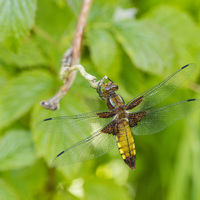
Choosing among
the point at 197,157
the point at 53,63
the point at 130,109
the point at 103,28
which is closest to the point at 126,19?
the point at 103,28

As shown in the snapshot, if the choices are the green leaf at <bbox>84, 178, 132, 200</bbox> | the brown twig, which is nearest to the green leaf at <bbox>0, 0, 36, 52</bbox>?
the brown twig

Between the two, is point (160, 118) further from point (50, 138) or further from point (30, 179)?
point (30, 179)

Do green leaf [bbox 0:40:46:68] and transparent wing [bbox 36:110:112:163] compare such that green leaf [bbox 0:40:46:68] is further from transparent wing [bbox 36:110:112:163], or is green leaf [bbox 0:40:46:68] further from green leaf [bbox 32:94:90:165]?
transparent wing [bbox 36:110:112:163]

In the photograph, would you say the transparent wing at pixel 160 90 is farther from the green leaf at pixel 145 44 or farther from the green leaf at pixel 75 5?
the green leaf at pixel 75 5

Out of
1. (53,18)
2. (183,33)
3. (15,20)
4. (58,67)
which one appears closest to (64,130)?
(58,67)

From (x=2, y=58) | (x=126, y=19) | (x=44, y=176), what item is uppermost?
(x=2, y=58)

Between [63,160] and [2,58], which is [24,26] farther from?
[63,160]
